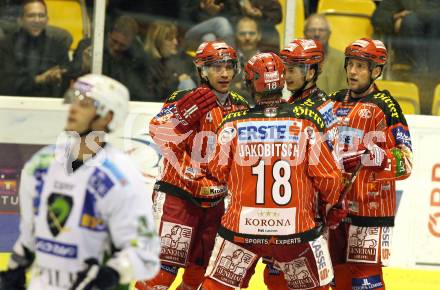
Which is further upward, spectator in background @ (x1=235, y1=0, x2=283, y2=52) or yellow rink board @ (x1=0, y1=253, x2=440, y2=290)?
spectator in background @ (x1=235, y1=0, x2=283, y2=52)

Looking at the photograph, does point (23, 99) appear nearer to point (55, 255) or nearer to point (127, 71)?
point (127, 71)

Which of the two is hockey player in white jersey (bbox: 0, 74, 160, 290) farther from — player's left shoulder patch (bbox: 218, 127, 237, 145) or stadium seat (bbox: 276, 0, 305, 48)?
stadium seat (bbox: 276, 0, 305, 48)

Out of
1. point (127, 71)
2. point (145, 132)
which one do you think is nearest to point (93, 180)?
point (145, 132)

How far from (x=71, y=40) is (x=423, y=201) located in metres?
2.92

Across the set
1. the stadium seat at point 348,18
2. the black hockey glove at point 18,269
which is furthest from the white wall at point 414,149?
the black hockey glove at point 18,269

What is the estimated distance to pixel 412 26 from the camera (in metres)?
8.41

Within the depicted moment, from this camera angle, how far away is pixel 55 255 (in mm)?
3820

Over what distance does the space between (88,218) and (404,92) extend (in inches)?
196

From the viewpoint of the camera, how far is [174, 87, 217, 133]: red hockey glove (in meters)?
5.92

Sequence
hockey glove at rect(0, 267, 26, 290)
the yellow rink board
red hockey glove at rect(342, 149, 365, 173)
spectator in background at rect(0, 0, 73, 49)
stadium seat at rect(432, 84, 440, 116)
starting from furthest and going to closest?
stadium seat at rect(432, 84, 440, 116)
spectator in background at rect(0, 0, 73, 49)
the yellow rink board
red hockey glove at rect(342, 149, 365, 173)
hockey glove at rect(0, 267, 26, 290)

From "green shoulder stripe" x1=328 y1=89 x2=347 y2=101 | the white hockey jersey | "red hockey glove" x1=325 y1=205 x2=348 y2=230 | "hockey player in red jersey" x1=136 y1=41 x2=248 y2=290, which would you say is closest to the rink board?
"hockey player in red jersey" x1=136 y1=41 x2=248 y2=290

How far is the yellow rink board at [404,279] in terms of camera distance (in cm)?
758

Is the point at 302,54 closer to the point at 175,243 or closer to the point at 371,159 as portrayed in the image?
the point at 371,159

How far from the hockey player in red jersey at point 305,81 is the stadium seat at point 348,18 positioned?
2.39 meters
